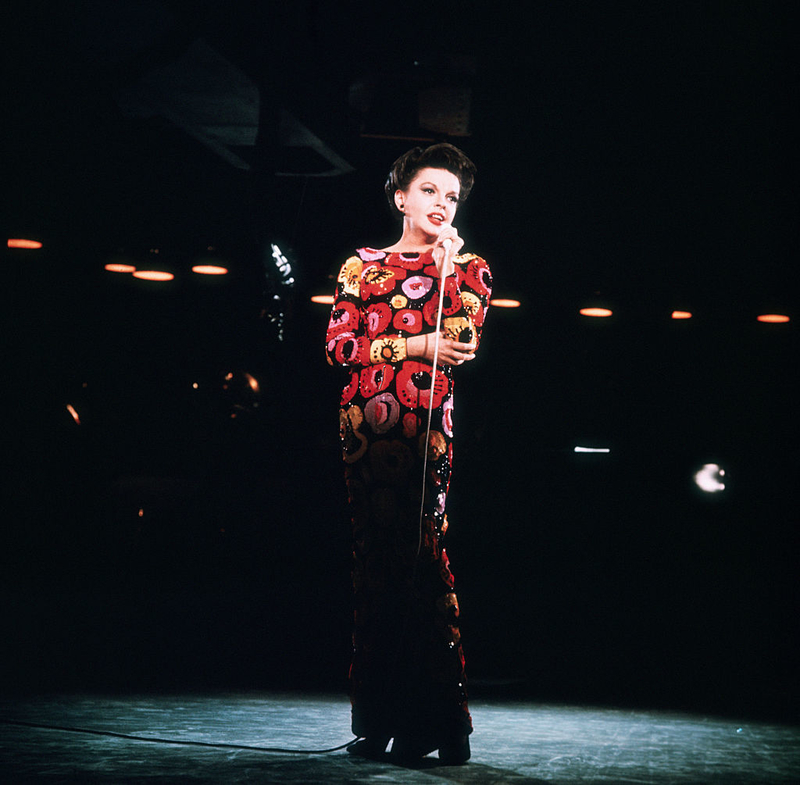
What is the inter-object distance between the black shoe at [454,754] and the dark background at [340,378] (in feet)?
5.39

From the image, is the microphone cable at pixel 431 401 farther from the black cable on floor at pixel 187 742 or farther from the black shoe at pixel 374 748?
the black cable on floor at pixel 187 742

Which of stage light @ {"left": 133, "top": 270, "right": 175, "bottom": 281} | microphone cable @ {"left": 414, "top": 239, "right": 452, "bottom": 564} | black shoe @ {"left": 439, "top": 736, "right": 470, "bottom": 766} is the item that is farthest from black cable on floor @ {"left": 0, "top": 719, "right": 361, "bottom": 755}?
stage light @ {"left": 133, "top": 270, "right": 175, "bottom": 281}

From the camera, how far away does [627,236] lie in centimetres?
977

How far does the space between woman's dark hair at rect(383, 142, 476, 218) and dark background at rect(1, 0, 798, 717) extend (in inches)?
88.9

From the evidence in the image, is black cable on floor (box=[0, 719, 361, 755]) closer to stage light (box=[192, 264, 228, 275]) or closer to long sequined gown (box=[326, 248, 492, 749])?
long sequined gown (box=[326, 248, 492, 749])

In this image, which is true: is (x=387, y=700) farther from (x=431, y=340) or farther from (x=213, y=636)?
(x=213, y=636)

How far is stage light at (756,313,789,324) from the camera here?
38.5 ft

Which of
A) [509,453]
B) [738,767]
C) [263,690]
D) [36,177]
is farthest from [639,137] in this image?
[738,767]

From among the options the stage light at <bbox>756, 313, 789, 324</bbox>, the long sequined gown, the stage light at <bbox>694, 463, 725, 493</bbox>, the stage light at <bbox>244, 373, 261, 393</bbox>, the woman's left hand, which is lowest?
the long sequined gown

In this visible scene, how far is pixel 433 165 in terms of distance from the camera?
2.96 meters

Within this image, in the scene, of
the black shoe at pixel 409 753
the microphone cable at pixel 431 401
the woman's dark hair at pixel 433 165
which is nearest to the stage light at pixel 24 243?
the woman's dark hair at pixel 433 165

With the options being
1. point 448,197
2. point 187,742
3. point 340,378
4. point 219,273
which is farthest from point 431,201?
point 219,273

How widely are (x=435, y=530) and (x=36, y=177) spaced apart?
7060 millimetres

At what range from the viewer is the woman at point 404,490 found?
2732 mm
